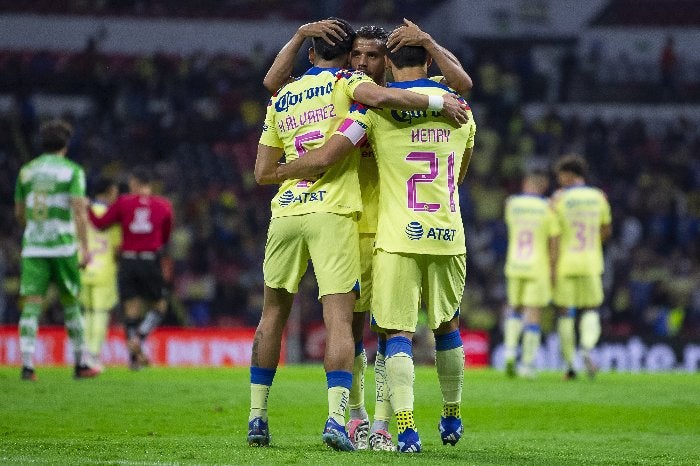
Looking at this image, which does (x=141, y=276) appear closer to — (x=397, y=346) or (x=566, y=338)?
(x=566, y=338)

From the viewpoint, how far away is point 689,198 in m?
25.7

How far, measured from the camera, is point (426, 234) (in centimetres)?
672

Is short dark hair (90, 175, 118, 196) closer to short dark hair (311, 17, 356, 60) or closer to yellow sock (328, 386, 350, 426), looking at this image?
short dark hair (311, 17, 356, 60)

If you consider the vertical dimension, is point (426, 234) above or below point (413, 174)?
below

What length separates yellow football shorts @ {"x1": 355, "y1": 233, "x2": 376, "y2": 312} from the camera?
7.25 m

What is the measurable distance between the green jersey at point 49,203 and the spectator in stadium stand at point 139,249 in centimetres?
264

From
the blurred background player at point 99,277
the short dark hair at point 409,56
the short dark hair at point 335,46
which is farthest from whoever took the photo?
the blurred background player at point 99,277

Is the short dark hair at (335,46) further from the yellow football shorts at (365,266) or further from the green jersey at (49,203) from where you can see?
the green jersey at (49,203)

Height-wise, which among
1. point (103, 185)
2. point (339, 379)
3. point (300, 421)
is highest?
point (103, 185)

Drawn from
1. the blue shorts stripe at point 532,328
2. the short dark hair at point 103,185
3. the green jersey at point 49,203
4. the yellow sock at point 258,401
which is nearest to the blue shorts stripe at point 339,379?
the yellow sock at point 258,401

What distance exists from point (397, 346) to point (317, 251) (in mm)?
680

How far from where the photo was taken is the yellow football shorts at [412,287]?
22.1 ft

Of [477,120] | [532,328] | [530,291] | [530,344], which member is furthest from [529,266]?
[477,120]

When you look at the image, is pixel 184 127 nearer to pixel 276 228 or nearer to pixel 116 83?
pixel 116 83
